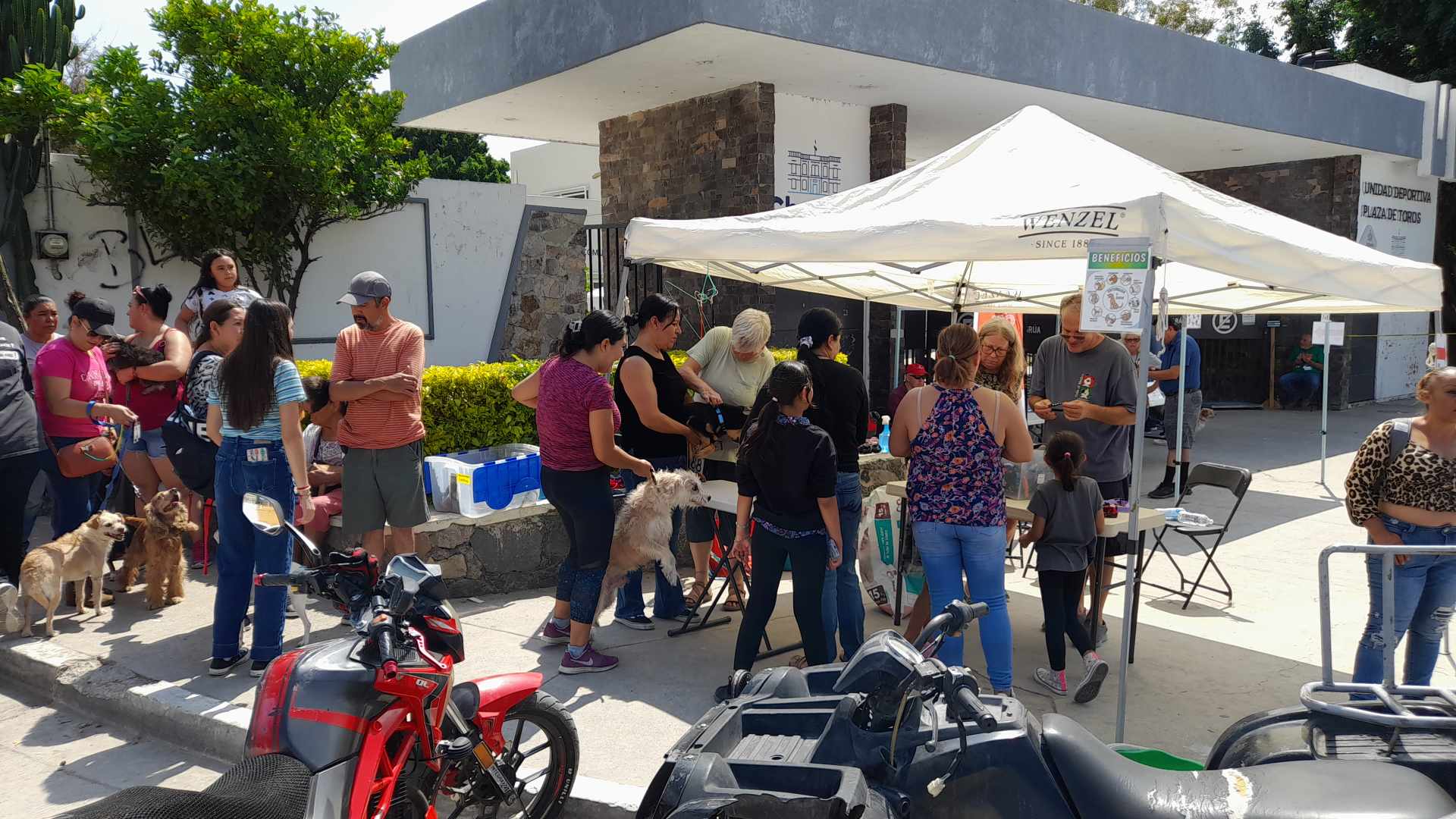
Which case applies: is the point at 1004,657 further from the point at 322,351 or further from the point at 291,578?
the point at 322,351

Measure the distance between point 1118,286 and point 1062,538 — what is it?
4.42 ft

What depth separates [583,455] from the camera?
15.8 ft

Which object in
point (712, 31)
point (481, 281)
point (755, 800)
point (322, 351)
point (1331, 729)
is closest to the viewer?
point (755, 800)

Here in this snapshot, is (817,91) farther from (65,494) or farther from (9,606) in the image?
(9,606)

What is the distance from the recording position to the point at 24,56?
8750mm

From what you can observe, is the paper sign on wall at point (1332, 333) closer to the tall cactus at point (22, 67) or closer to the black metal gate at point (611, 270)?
the black metal gate at point (611, 270)

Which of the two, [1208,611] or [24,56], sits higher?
[24,56]

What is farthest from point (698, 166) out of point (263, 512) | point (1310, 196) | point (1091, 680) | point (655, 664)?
point (1310, 196)

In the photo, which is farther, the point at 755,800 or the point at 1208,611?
the point at 1208,611

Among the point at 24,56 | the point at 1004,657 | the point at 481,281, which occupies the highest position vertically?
the point at 24,56

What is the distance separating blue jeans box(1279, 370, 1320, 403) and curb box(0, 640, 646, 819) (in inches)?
659

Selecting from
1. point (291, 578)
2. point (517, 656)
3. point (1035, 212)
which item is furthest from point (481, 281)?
point (291, 578)

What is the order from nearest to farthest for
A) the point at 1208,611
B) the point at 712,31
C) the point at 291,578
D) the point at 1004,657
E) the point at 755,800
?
the point at 755,800 → the point at 291,578 → the point at 1004,657 → the point at 1208,611 → the point at 712,31

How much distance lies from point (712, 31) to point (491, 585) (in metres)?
5.38
